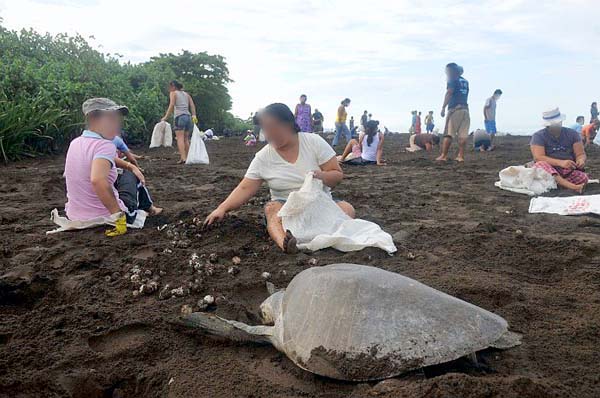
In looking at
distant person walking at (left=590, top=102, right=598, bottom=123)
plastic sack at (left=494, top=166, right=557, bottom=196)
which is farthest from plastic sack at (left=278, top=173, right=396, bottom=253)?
distant person walking at (left=590, top=102, right=598, bottom=123)

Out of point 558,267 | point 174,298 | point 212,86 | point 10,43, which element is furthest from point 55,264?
point 212,86

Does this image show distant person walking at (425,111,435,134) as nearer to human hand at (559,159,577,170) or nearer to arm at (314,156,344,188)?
human hand at (559,159,577,170)

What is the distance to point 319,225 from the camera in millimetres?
2965

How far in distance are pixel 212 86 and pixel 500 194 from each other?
16.7m

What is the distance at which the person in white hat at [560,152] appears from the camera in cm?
483

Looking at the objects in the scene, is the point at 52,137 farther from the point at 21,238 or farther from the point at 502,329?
the point at 502,329

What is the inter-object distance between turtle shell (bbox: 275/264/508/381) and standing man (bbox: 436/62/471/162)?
6.66 metres

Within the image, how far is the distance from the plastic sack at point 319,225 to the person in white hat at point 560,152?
3.00 m

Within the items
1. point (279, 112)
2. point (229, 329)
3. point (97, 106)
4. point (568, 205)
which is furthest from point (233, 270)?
point (568, 205)

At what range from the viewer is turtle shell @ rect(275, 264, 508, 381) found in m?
1.48

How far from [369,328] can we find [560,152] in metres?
4.36

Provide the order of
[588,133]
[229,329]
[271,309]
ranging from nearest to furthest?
[229,329] → [271,309] → [588,133]

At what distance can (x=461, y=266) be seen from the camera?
8.54 ft

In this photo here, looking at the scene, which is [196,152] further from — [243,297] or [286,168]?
[243,297]
